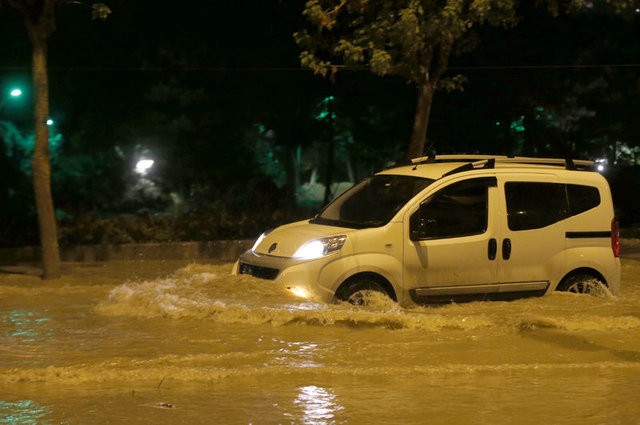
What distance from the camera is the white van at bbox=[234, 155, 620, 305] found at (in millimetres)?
9594

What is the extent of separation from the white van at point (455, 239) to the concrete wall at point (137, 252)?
651 centimetres

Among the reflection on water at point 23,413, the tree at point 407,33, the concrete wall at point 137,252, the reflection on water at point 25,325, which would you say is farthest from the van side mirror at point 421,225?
the concrete wall at point 137,252

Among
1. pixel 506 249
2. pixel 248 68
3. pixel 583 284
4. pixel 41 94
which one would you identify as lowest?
pixel 583 284

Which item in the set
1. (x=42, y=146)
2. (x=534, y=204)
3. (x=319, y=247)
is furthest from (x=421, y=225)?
(x=42, y=146)

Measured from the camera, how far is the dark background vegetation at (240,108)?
2053cm

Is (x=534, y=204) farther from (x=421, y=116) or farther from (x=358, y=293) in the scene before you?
(x=421, y=116)

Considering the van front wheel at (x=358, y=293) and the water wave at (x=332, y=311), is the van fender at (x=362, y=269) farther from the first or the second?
the water wave at (x=332, y=311)

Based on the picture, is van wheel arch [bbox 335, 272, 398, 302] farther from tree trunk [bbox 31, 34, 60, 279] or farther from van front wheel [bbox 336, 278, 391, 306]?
tree trunk [bbox 31, 34, 60, 279]

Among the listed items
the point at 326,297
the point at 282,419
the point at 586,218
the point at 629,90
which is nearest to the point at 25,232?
the point at 326,297

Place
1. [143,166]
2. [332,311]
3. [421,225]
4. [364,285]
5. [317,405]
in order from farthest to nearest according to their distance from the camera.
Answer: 1. [143,166]
2. [421,225]
3. [364,285]
4. [332,311]
5. [317,405]

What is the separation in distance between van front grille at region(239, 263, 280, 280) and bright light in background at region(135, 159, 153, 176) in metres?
12.2

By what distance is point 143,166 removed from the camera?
2214 centimetres

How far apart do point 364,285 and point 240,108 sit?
13667mm

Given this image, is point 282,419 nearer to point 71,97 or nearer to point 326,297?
point 326,297
